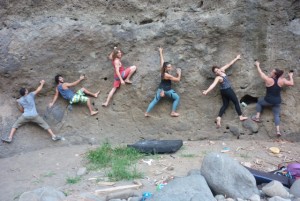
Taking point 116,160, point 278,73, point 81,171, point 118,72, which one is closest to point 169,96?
point 118,72

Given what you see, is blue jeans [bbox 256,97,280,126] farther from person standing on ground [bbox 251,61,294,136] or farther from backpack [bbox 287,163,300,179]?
backpack [bbox 287,163,300,179]

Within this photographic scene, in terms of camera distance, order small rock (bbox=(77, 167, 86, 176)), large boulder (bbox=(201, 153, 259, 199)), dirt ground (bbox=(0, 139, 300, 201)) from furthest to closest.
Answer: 1. small rock (bbox=(77, 167, 86, 176))
2. dirt ground (bbox=(0, 139, 300, 201))
3. large boulder (bbox=(201, 153, 259, 199))

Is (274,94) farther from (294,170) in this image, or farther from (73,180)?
(73,180)

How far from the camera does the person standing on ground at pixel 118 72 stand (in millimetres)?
7277

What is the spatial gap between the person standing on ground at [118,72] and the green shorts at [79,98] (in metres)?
0.41

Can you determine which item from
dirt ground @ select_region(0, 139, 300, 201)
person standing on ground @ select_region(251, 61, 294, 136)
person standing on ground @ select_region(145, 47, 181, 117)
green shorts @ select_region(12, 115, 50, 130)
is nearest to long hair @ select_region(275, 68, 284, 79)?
person standing on ground @ select_region(251, 61, 294, 136)

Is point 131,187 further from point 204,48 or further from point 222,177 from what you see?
point 204,48

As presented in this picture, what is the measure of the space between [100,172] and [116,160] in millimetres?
403

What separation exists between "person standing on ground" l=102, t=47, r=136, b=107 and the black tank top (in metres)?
2.70

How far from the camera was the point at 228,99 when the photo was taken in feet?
23.8

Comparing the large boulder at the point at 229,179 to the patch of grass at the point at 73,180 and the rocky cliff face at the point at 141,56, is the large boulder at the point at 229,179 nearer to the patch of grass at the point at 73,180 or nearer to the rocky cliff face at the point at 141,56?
the patch of grass at the point at 73,180

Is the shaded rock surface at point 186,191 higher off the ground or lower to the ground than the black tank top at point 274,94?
lower

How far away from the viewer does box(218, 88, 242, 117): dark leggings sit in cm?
711

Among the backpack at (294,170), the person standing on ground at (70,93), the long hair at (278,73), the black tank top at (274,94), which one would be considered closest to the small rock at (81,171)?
the person standing on ground at (70,93)
